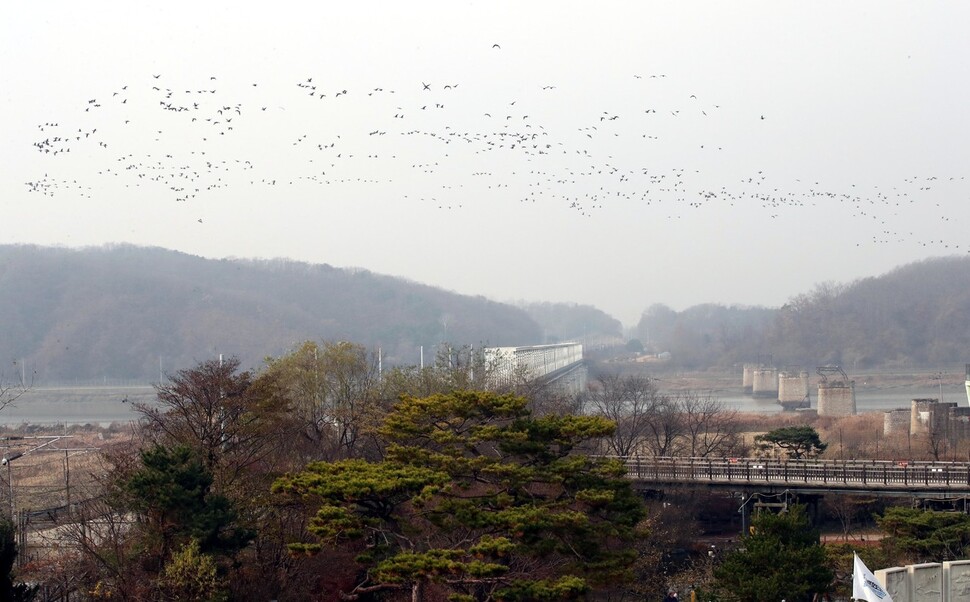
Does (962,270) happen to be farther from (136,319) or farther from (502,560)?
(502,560)

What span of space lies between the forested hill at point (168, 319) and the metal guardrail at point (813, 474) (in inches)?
3560

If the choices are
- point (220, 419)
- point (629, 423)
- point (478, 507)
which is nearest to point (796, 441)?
point (629, 423)

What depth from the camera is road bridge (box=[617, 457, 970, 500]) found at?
34.1 metres

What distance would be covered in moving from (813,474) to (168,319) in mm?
131143

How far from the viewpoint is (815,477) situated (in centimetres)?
3606

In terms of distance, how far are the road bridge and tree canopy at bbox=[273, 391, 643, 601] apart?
1518 cm

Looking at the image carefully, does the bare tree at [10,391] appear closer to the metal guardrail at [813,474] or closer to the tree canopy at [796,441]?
the metal guardrail at [813,474]

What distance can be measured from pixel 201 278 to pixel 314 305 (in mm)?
23725

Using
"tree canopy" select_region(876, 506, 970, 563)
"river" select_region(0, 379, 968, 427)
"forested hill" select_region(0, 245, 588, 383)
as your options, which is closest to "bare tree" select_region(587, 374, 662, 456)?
"tree canopy" select_region(876, 506, 970, 563)

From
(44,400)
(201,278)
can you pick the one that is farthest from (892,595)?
(201,278)

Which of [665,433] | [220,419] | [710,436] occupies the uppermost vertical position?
[220,419]

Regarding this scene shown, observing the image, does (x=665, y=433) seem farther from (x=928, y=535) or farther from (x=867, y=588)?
(x=867, y=588)

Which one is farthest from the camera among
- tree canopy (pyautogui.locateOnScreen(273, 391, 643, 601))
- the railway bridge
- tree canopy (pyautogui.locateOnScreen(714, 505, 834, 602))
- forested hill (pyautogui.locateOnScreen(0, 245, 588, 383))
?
forested hill (pyautogui.locateOnScreen(0, 245, 588, 383))

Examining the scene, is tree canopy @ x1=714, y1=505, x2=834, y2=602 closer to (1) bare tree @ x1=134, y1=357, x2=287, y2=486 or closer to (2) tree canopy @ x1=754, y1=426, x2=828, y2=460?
(1) bare tree @ x1=134, y1=357, x2=287, y2=486
